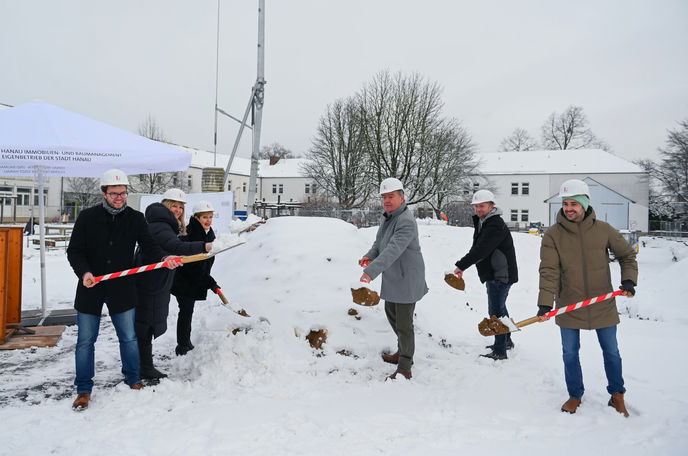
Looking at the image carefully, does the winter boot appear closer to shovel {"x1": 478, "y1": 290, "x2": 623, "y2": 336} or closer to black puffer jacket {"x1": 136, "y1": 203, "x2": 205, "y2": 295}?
black puffer jacket {"x1": 136, "y1": 203, "x2": 205, "y2": 295}

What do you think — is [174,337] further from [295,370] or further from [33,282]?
[33,282]

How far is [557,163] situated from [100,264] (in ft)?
176

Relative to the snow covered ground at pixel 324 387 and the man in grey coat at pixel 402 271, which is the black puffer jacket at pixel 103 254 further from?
the man in grey coat at pixel 402 271

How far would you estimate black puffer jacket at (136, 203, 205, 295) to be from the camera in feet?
13.7

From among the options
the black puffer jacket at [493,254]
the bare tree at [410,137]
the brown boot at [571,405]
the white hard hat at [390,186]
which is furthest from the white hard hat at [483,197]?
the bare tree at [410,137]

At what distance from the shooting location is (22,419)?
3.40 m

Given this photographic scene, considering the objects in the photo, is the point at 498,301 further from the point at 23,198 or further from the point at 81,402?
the point at 23,198

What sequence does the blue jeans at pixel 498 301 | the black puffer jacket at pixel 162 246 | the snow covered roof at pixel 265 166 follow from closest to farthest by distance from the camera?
the black puffer jacket at pixel 162 246, the blue jeans at pixel 498 301, the snow covered roof at pixel 265 166

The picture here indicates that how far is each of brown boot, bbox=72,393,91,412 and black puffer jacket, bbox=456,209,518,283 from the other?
3.69 meters

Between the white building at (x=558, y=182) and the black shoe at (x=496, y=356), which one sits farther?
the white building at (x=558, y=182)

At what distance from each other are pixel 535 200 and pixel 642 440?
50.6 metres

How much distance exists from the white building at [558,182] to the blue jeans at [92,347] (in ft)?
150

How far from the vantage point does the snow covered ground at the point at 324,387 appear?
3.14 metres

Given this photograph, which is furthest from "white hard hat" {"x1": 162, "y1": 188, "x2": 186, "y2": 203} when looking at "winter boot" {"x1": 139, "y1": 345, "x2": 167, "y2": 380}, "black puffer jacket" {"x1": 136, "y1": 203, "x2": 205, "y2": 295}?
"winter boot" {"x1": 139, "y1": 345, "x2": 167, "y2": 380}
